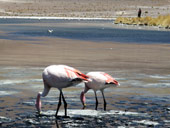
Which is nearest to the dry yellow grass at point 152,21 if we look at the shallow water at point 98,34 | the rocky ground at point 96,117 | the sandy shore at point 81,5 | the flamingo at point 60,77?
the shallow water at point 98,34

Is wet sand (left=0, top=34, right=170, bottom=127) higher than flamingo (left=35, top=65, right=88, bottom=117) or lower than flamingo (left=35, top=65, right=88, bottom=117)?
lower

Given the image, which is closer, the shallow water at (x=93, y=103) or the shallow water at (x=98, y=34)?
the shallow water at (x=93, y=103)

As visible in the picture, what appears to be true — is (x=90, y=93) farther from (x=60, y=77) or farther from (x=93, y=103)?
(x=60, y=77)

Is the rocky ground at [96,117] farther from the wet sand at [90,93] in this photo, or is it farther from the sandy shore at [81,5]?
the sandy shore at [81,5]

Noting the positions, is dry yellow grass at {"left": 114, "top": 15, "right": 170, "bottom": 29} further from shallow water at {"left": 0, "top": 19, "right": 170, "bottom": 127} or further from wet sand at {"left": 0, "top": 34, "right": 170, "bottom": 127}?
shallow water at {"left": 0, "top": 19, "right": 170, "bottom": 127}

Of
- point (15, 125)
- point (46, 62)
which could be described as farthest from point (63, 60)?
point (15, 125)

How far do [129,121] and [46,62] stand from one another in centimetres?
1046

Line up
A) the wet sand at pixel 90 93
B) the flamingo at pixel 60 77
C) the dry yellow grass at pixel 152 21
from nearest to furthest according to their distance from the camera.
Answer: the wet sand at pixel 90 93, the flamingo at pixel 60 77, the dry yellow grass at pixel 152 21

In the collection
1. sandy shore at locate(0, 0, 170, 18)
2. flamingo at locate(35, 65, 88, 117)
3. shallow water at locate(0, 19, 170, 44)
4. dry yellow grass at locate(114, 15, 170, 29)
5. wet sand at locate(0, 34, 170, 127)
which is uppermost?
flamingo at locate(35, 65, 88, 117)

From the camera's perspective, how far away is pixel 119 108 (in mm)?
11070

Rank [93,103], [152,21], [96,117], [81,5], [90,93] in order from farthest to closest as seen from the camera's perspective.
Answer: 1. [81,5]
2. [152,21]
3. [90,93]
4. [93,103]
5. [96,117]

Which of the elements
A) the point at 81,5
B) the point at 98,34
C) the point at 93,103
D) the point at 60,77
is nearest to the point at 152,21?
the point at 98,34

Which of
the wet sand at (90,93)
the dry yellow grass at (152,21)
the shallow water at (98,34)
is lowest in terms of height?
the dry yellow grass at (152,21)

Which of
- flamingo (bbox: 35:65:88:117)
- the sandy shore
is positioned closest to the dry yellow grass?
flamingo (bbox: 35:65:88:117)
